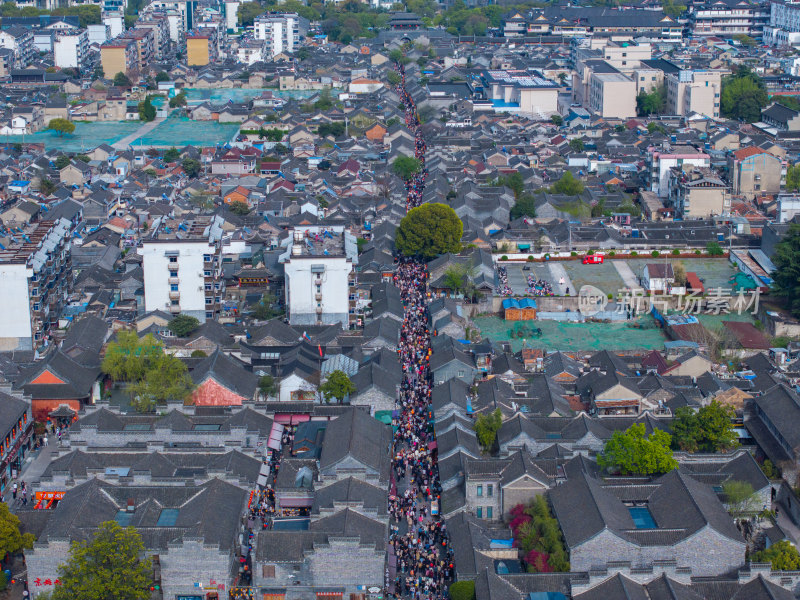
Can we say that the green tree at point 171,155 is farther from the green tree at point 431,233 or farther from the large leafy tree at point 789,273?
the large leafy tree at point 789,273

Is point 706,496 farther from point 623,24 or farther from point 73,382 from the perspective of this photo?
point 623,24

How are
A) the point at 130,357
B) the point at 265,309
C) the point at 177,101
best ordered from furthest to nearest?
1. the point at 177,101
2. the point at 265,309
3. the point at 130,357

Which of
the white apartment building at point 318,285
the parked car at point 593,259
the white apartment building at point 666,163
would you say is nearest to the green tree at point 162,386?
the white apartment building at point 318,285

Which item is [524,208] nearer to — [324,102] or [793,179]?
[793,179]

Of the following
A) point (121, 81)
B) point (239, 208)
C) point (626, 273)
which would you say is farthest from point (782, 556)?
point (121, 81)

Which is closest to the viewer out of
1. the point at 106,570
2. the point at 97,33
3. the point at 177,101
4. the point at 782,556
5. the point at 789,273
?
the point at 106,570
